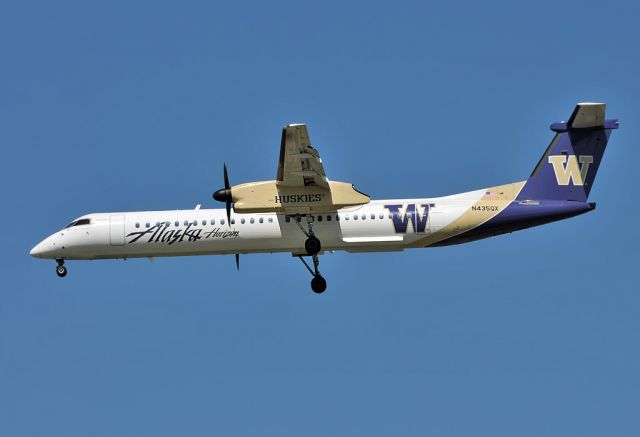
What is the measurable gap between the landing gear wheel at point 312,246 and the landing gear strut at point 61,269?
26.8 feet

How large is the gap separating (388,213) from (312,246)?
8.33 feet

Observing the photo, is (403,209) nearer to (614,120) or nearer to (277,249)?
(277,249)

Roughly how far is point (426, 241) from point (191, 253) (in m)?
7.42

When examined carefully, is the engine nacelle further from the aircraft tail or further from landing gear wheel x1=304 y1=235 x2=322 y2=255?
the aircraft tail

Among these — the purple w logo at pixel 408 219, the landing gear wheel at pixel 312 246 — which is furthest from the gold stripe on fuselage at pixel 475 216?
the landing gear wheel at pixel 312 246

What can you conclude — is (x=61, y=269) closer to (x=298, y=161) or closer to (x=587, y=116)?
(x=298, y=161)

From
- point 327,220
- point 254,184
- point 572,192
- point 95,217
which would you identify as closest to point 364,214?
point 327,220

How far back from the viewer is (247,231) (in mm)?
36688

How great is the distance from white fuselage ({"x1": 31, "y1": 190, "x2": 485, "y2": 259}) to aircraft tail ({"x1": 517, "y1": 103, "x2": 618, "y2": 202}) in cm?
193

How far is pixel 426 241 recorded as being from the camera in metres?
36.4

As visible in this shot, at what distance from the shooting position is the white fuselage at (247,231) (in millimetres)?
36250

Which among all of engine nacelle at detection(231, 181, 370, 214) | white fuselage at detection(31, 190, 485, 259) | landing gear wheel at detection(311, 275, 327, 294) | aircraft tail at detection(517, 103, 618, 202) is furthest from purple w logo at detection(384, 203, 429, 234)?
aircraft tail at detection(517, 103, 618, 202)

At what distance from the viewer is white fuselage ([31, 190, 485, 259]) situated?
3625 centimetres

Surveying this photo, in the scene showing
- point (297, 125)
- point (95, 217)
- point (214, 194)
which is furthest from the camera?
point (95, 217)
